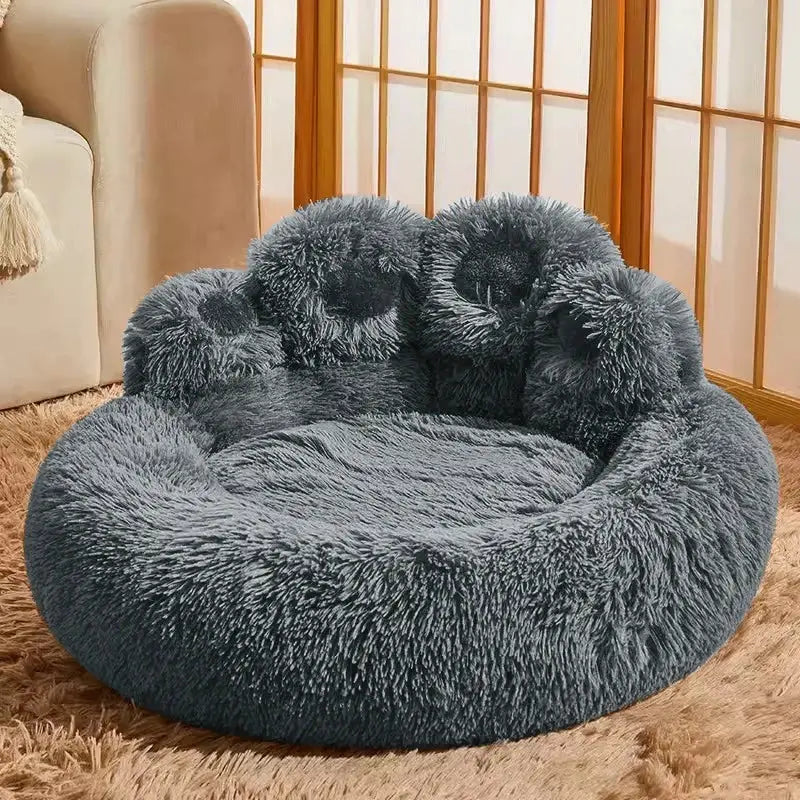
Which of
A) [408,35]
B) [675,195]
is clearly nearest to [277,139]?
[408,35]

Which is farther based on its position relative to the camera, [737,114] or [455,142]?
[455,142]

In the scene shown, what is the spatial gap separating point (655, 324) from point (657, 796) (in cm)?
54

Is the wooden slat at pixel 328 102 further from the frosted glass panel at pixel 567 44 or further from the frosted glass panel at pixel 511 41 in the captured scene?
the frosted glass panel at pixel 567 44

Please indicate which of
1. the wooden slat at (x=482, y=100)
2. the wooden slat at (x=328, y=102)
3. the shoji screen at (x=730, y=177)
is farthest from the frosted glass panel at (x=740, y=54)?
the wooden slat at (x=328, y=102)

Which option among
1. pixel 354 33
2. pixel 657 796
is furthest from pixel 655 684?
pixel 354 33

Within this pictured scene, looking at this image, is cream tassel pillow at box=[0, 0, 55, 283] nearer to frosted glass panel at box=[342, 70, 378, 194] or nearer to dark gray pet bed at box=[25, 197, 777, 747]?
dark gray pet bed at box=[25, 197, 777, 747]

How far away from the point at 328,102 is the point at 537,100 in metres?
0.63

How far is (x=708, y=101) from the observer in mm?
1894

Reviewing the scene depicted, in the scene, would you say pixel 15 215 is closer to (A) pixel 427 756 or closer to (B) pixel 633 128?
(B) pixel 633 128

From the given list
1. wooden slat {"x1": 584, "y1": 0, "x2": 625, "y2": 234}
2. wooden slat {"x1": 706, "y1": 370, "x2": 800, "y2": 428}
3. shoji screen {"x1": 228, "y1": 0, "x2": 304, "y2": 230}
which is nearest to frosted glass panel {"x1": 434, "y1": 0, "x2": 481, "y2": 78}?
wooden slat {"x1": 584, "y1": 0, "x2": 625, "y2": 234}

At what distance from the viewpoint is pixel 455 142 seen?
2.32m

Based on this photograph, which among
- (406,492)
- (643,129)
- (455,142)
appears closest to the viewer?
(406,492)

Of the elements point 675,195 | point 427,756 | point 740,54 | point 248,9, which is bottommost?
point 427,756

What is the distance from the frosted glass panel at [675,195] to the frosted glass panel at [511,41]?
0.92 feet
